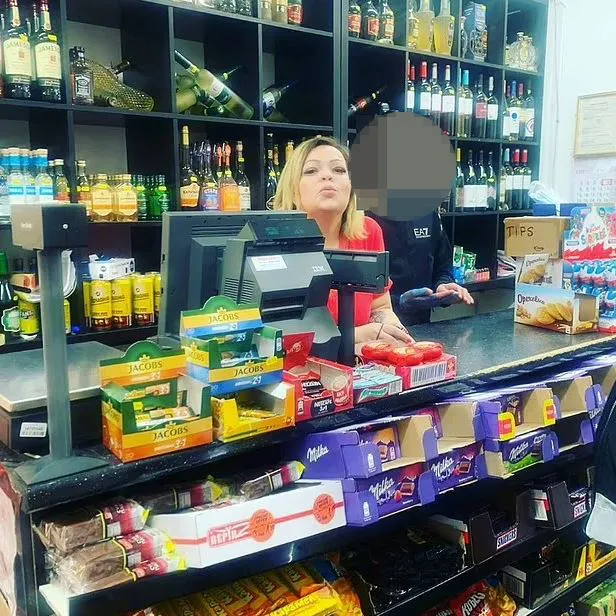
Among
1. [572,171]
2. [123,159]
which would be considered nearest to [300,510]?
[123,159]

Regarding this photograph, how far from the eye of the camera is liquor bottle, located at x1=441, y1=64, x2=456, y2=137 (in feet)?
11.8

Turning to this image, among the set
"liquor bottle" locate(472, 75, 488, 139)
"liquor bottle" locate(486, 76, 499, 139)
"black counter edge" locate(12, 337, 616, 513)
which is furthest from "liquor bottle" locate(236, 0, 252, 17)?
"black counter edge" locate(12, 337, 616, 513)

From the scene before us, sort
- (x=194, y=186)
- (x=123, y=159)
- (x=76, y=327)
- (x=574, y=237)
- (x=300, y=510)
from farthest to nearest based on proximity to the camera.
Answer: (x=123, y=159), (x=194, y=186), (x=76, y=327), (x=574, y=237), (x=300, y=510)

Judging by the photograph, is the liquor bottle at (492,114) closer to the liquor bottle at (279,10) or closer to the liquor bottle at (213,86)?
the liquor bottle at (279,10)

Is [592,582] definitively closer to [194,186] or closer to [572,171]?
[194,186]

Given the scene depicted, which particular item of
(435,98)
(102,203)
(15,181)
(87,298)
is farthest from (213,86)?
(435,98)

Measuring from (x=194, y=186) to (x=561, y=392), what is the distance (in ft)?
5.37

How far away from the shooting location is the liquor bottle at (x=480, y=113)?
12.4ft

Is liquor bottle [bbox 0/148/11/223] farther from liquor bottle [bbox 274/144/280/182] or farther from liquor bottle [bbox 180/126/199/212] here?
liquor bottle [bbox 274/144/280/182]

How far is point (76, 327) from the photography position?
8.34 feet

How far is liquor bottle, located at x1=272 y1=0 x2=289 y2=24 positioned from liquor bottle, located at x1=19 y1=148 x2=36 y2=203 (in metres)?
1.23

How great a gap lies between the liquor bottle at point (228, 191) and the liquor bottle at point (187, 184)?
0.37ft

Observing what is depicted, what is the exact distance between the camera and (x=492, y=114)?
12.7ft

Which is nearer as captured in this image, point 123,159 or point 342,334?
point 342,334
